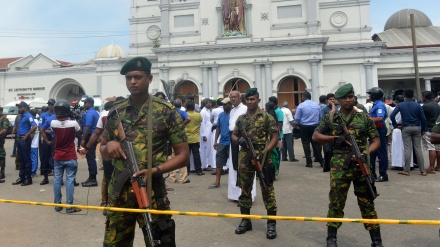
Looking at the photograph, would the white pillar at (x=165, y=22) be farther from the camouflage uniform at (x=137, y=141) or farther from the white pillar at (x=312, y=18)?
the camouflage uniform at (x=137, y=141)

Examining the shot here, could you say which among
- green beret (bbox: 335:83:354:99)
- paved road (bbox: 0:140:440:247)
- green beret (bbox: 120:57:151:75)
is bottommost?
paved road (bbox: 0:140:440:247)

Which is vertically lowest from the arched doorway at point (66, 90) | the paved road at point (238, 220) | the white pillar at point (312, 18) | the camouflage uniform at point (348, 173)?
the paved road at point (238, 220)

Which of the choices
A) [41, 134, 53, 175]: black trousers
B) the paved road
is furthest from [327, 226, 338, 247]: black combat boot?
[41, 134, 53, 175]: black trousers

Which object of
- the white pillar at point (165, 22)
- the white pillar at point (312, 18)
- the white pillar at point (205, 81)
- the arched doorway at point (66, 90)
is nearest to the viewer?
the white pillar at point (312, 18)

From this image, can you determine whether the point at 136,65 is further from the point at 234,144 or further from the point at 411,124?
the point at 411,124

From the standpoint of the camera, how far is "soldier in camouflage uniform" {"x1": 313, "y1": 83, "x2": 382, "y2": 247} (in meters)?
3.68

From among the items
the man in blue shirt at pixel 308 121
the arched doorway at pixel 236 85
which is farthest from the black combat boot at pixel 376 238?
the arched doorway at pixel 236 85

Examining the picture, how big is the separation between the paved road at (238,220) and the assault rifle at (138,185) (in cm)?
190

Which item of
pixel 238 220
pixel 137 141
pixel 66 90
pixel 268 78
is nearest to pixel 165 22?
pixel 268 78

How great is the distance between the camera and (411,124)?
7395 millimetres

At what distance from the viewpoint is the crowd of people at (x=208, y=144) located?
8.29 ft

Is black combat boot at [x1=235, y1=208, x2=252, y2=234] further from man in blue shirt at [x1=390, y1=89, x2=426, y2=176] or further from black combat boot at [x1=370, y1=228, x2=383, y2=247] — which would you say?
man in blue shirt at [x1=390, y1=89, x2=426, y2=176]

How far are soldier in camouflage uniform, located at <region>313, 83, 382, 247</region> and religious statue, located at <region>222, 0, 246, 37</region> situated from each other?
2469cm

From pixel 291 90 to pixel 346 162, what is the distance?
24.1 m
